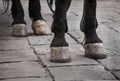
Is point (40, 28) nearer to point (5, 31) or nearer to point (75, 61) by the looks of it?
point (5, 31)

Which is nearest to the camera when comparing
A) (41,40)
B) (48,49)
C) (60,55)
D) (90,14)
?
(60,55)

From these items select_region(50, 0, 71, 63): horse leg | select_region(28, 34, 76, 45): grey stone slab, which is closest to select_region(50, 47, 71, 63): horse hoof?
select_region(50, 0, 71, 63): horse leg

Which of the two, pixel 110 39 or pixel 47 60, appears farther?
pixel 110 39

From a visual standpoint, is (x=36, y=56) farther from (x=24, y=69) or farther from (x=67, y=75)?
(x=67, y=75)

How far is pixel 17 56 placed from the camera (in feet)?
6.30

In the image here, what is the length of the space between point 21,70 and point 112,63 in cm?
→ 46

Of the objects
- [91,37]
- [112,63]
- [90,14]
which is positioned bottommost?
[112,63]

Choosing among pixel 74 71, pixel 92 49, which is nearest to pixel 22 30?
pixel 92 49

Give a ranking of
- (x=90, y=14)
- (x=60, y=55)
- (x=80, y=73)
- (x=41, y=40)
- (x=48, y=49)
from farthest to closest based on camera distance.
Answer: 1. (x=41, y=40)
2. (x=48, y=49)
3. (x=90, y=14)
4. (x=60, y=55)
5. (x=80, y=73)

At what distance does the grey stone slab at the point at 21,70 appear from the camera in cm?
159

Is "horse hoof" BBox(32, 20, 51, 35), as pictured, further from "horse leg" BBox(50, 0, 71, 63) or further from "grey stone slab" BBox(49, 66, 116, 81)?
"grey stone slab" BBox(49, 66, 116, 81)

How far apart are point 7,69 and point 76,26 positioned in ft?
4.01

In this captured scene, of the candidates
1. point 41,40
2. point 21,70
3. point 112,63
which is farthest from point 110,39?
point 21,70

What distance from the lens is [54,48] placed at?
1.79 m
